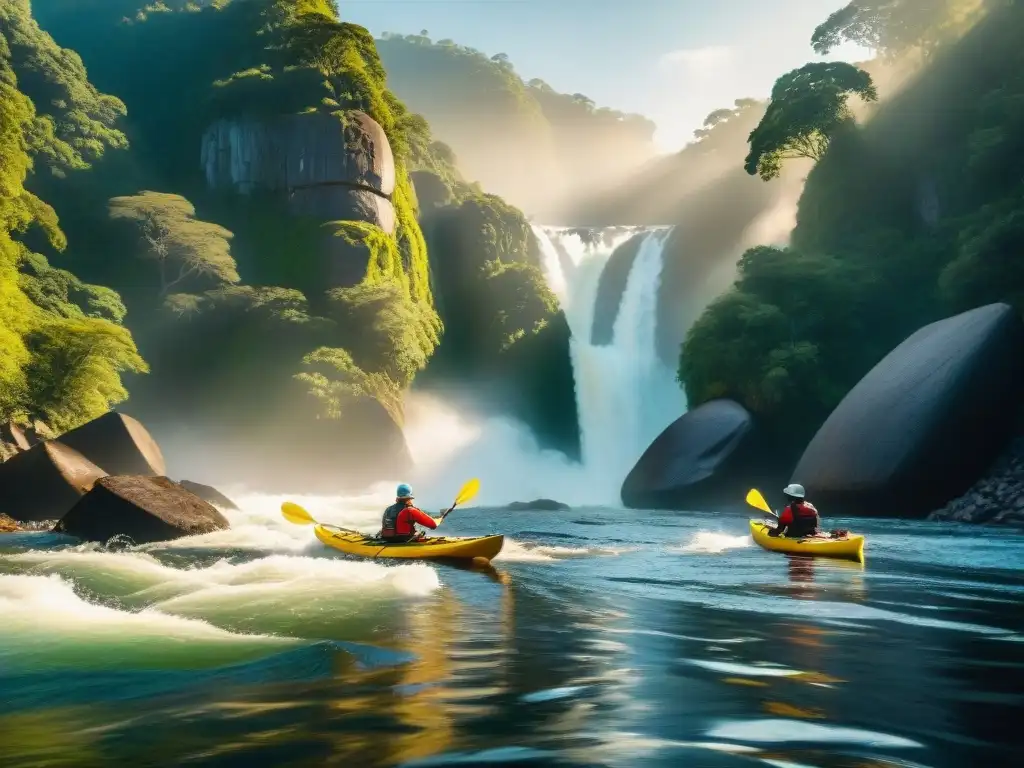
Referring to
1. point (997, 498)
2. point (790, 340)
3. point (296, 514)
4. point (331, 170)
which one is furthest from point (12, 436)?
point (997, 498)

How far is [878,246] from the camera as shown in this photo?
3091 centimetres

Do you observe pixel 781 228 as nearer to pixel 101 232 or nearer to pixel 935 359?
pixel 935 359

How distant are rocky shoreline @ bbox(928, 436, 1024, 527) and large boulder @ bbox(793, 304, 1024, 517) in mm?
243

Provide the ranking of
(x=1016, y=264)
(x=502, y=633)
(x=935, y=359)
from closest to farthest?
(x=502, y=633) → (x=935, y=359) → (x=1016, y=264)

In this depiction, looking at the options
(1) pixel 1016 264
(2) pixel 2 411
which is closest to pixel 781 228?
(1) pixel 1016 264

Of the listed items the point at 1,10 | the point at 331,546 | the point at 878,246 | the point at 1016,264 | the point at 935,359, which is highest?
the point at 1,10

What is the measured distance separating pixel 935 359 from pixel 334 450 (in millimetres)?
21008

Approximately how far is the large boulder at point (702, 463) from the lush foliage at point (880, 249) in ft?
4.02

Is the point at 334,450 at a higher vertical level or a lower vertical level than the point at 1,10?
lower


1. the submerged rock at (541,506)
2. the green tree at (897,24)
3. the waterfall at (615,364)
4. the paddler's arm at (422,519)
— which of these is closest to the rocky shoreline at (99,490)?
the paddler's arm at (422,519)

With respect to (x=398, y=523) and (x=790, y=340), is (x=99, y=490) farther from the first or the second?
(x=790, y=340)

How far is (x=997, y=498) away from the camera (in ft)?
68.2

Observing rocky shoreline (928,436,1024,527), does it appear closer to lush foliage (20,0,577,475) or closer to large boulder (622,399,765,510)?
large boulder (622,399,765,510)

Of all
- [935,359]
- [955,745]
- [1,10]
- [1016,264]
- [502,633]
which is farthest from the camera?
[1,10]
